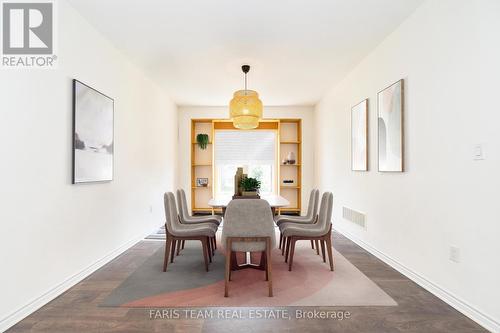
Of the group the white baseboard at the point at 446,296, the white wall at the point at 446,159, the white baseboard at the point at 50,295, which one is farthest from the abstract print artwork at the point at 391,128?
the white baseboard at the point at 50,295

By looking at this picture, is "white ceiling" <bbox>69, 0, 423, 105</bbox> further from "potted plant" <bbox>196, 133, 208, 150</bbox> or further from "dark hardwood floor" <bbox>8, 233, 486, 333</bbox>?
"dark hardwood floor" <bbox>8, 233, 486, 333</bbox>

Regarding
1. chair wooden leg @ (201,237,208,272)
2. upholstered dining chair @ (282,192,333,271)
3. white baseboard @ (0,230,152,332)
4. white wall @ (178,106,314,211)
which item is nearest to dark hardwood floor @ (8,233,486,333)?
white baseboard @ (0,230,152,332)

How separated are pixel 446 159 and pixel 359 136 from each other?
72.1 inches

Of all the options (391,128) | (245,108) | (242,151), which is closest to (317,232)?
(391,128)

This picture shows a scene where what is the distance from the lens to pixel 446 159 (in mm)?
2422

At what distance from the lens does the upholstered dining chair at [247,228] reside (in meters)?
2.48

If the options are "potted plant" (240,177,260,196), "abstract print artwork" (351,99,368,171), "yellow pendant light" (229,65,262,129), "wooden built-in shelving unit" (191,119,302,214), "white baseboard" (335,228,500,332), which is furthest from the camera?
"wooden built-in shelving unit" (191,119,302,214)

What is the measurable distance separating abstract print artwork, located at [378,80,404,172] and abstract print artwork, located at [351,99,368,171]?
0.42 metres

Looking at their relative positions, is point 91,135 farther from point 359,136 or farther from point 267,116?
point 267,116

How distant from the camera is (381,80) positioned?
3.56 meters

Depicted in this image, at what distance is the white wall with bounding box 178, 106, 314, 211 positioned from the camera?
22.8ft

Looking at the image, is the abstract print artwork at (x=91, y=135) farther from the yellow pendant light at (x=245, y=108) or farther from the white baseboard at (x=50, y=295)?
the yellow pendant light at (x=245, y=108)

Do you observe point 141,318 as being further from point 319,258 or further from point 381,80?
point 381,80

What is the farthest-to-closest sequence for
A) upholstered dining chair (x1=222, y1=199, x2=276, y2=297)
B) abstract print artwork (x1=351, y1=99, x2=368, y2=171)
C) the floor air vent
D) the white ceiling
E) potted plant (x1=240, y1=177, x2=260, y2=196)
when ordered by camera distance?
the floor air vent < abstract print artwork (x1=351, y1=99, x2=368, y2=171) < potted plant (x1=240, y1=177, x2=260, y2=196) < the white ceiling < upholstered dining chair (x1=222, y1=199, x2=276, y2=297)
